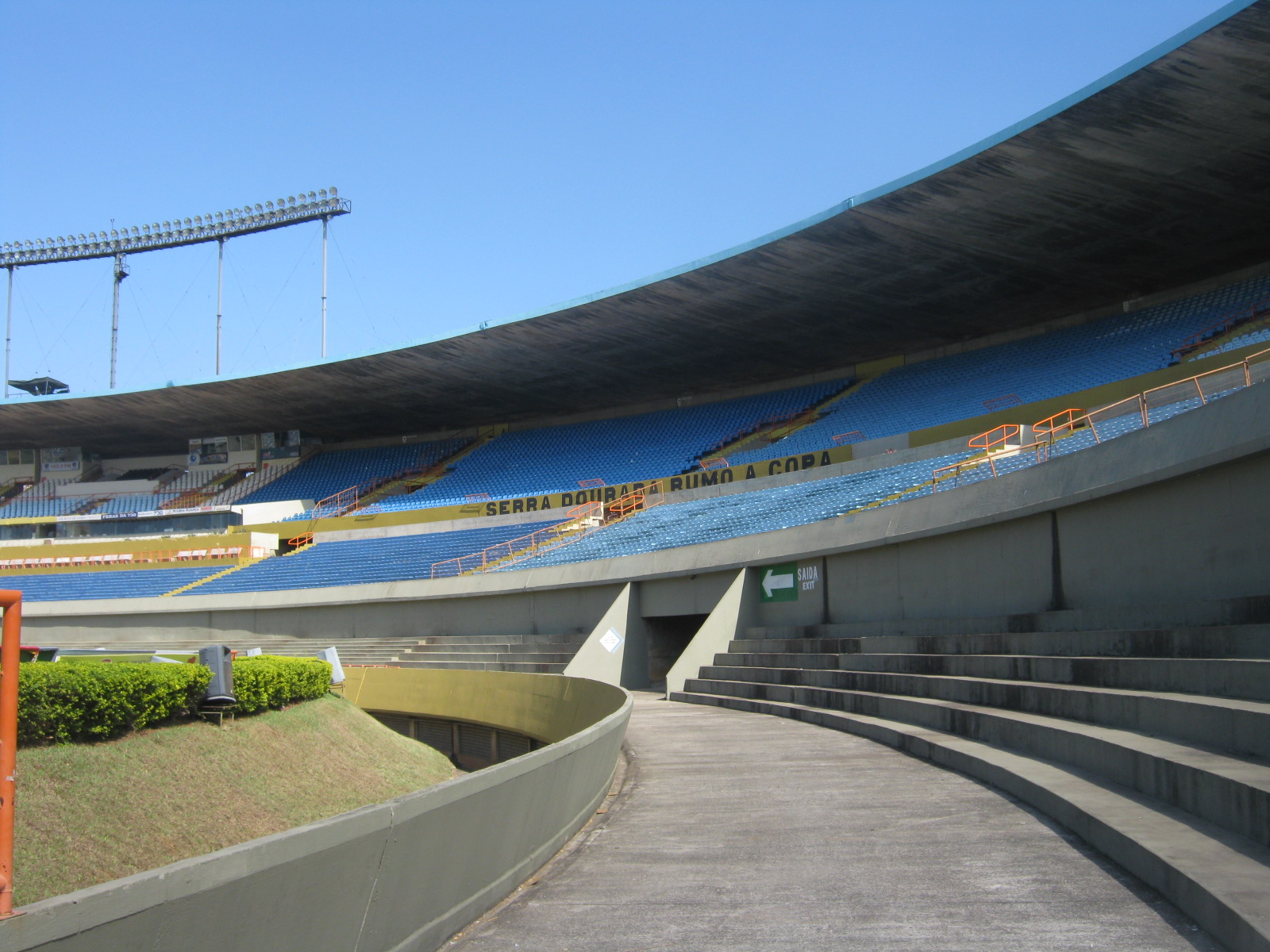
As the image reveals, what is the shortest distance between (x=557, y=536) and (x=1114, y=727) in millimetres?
22846

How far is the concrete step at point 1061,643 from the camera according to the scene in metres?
8.06

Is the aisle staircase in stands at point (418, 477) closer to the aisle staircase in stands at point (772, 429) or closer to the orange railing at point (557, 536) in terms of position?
the orange railing at point (557, 536)

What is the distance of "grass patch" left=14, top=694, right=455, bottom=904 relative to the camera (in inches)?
321

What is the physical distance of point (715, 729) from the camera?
12805mm

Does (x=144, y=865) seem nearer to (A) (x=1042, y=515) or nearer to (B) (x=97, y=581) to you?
(A) (x=1042, y=515)

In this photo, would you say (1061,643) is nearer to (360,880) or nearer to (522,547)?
(360,880)

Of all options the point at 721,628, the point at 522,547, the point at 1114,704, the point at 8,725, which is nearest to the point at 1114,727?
the point at 1114,704

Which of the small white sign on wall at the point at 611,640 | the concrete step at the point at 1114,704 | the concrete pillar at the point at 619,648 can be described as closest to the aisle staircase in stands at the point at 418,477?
the concrete pillar at the point at 619,648

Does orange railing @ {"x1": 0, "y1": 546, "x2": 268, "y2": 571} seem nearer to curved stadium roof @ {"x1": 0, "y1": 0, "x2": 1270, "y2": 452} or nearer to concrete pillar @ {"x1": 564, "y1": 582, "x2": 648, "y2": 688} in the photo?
curved stadium roof @ {"x1": 0, "y1": 0, "x2": 1270, "y2": 452}

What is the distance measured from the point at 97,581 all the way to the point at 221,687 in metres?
28.1

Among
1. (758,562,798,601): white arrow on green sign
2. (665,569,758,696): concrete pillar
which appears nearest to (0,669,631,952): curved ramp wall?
(665,569,758,696): concrete pillar

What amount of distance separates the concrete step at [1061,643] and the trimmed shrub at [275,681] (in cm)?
694

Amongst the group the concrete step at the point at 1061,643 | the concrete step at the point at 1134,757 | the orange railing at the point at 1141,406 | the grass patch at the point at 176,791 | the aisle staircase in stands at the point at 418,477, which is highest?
the aisle staircase in stands at the point at 418,477

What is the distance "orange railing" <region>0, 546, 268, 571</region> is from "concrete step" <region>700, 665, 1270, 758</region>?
2915 cm
